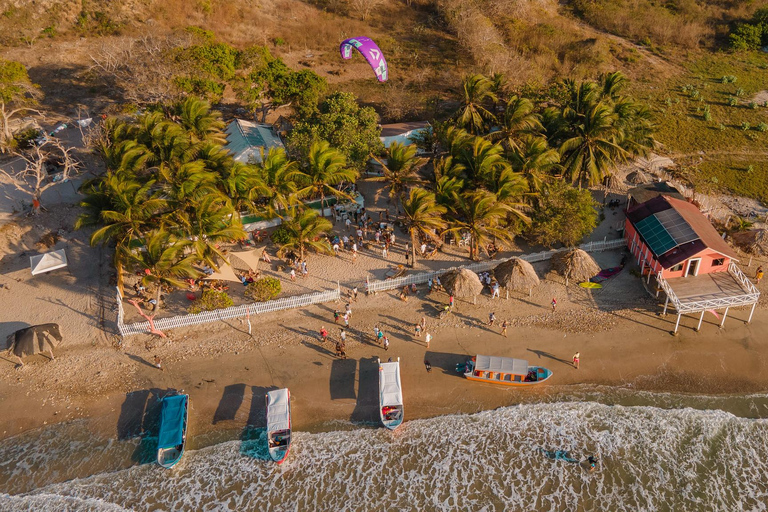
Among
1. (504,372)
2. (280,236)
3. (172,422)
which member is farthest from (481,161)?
(172,422)

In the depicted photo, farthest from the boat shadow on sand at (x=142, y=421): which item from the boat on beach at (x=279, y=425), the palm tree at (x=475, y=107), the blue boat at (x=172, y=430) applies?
the palm tree at (x=475, y=107)

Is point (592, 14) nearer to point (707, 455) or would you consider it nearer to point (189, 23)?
point (189, 23)

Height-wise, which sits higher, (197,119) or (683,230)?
(197,119)

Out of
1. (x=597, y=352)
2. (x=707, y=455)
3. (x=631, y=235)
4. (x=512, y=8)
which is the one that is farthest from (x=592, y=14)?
(x=707, y=455)

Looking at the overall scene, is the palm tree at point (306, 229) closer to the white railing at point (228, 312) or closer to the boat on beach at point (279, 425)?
the white railing at point (228, 312)

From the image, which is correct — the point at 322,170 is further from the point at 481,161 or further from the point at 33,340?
the point at 33,340
